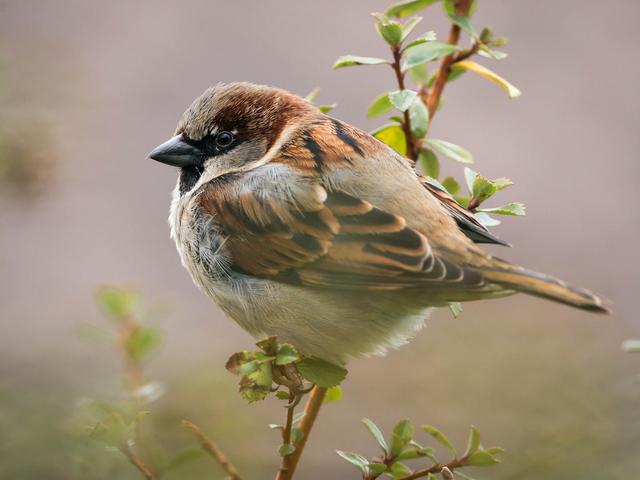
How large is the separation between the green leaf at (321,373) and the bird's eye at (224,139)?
1157mm

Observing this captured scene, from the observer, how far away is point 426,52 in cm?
242

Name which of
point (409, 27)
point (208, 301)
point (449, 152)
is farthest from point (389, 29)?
point (208, 301)

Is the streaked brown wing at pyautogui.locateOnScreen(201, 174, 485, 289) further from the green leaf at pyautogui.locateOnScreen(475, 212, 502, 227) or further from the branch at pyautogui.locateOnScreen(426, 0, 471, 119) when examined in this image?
the branch at pyautogui.locateOnScreen(426, 0, 471, 119)

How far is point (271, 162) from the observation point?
292cm

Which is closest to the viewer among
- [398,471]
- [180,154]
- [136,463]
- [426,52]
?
[136,463]

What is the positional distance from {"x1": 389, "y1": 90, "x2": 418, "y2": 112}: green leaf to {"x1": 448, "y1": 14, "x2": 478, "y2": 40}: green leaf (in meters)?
0.29

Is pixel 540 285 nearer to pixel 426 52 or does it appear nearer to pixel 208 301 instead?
pixel 426 52

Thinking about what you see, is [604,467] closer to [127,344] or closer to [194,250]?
[127,344]

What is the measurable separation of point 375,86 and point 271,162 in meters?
Answer: 5.21

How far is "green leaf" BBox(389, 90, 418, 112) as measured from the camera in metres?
2.28

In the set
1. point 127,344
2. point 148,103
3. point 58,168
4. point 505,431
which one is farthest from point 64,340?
point 148,103

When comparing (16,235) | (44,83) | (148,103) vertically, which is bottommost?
(16,235)

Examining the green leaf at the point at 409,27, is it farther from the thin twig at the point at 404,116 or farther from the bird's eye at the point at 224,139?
the bird's eye at the point at 224,139

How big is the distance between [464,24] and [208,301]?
4269 millimetres
